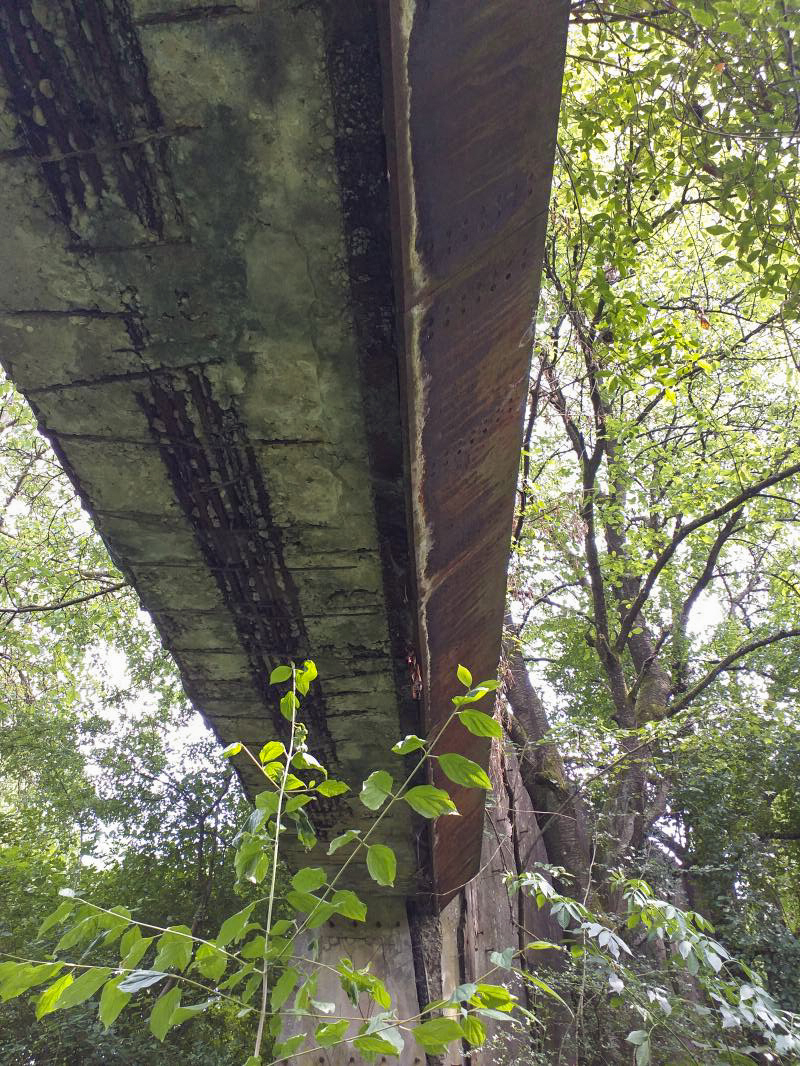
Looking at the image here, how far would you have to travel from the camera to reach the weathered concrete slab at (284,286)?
3.36 feet

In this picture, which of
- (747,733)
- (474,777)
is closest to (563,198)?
(474,777)

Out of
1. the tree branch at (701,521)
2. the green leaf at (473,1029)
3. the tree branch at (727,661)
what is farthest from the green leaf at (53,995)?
the tree branch at (727,661)

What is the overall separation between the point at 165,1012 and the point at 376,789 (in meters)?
0.45

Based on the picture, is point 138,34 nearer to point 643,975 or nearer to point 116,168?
point 116,168

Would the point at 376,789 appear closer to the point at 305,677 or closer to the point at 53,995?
the point at 305,677

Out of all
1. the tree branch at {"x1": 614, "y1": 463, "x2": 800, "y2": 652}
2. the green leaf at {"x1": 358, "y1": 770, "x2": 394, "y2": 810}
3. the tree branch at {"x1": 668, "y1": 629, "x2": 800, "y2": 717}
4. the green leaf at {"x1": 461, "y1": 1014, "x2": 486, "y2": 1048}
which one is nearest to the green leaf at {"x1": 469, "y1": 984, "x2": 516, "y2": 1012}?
the green leaf at {"x1": 461, "y1": 1014, "x2": 486, "y2": 1048}

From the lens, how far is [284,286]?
4.00ft

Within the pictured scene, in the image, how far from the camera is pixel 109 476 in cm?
150

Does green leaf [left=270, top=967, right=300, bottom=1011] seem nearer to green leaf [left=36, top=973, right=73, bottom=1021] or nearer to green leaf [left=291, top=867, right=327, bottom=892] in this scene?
green leaf [left=291, top=867, right=327, bottom=892]

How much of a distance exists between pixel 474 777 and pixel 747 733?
23.9 ft

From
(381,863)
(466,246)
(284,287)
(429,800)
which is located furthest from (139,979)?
(466,246)

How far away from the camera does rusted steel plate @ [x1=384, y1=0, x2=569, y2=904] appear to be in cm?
99

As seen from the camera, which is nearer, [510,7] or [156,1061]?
[510,7]

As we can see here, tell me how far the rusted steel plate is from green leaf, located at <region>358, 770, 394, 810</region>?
0.51 m
